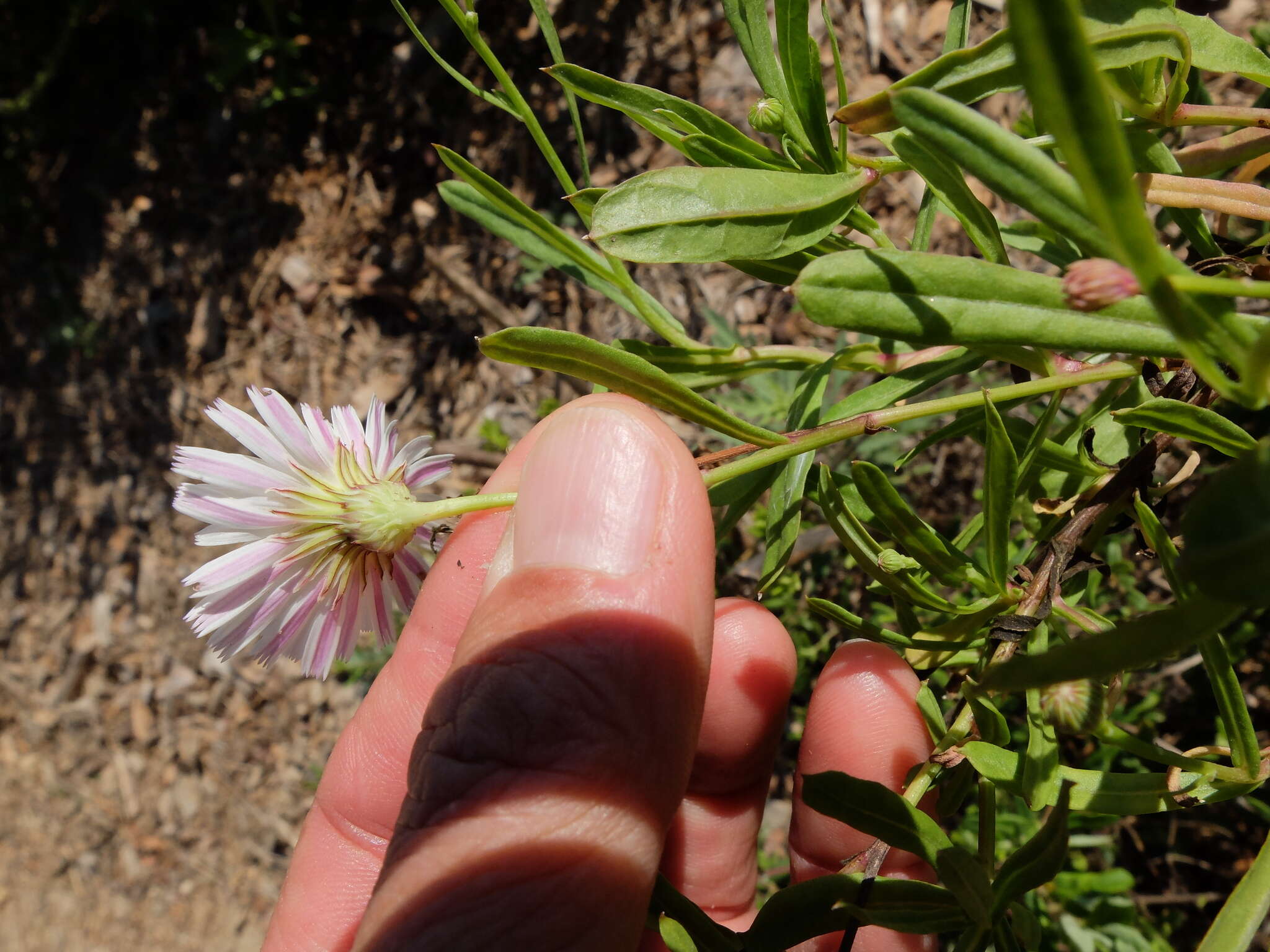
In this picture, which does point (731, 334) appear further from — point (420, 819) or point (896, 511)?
point (420, 819)

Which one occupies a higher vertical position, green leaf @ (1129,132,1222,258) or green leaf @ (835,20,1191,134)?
green leaf @ (835,20,1191,134)

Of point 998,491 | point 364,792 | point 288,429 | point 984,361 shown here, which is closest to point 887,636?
point 998,491

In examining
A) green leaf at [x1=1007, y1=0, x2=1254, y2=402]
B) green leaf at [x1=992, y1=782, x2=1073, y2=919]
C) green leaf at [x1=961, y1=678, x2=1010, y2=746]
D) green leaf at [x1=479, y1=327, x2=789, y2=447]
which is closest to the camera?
green leaf at [x1=1007, y1=0, x2=1254, y2=402]

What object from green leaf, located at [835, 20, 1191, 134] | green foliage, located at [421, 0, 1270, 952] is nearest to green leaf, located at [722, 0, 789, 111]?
green foliage, located at [421, 0, 1270, 952]

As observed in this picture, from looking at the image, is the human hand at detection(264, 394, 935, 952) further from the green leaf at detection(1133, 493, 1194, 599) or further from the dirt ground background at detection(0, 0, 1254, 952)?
the dirt ground background at detection(0, 0, 1254, 952)

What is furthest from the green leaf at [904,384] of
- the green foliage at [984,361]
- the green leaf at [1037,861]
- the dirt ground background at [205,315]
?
the dirt ground background at [205,315]

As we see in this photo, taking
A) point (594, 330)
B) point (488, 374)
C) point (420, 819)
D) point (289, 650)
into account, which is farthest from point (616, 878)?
point (488, 374)

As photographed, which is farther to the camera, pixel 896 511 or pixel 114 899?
pixel 114 899
